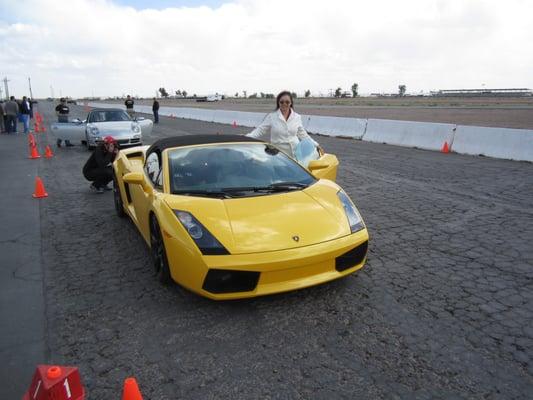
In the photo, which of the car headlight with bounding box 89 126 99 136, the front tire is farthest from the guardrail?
the front tire

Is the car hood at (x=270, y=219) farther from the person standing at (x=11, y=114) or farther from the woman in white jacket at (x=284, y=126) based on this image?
the person standing at (x=11, y=114)

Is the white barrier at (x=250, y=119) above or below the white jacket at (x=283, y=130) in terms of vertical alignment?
below

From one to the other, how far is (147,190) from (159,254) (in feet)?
2.52

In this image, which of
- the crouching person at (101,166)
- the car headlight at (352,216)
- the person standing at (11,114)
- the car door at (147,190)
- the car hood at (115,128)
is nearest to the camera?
the car headlight at (352,216)

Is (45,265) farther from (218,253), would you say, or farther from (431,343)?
(431,343)

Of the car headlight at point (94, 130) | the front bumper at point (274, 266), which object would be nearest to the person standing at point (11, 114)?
the car headlight at point (94, 130)

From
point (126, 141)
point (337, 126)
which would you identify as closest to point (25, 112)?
point (126, 141)

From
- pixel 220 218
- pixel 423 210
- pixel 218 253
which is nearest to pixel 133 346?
pixel 218 253

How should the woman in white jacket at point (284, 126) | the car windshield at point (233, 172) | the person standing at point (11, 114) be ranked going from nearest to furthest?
the car windshield at point (233, 172) < the woman in white jacket at point (284, 126) < the person standing at point (11, 114)

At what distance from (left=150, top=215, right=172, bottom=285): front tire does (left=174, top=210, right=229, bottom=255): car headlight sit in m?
→ 0.36

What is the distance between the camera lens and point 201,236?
334 cm

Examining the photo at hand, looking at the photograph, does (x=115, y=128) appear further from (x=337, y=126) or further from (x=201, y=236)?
(x=201, y=236)

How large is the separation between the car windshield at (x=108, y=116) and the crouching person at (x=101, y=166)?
690cm

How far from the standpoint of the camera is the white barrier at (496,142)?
10570 millimetres
